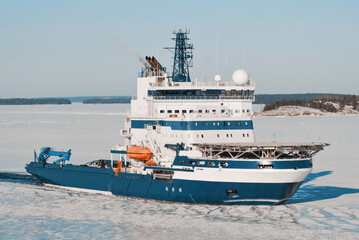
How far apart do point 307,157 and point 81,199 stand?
1294 centimetres

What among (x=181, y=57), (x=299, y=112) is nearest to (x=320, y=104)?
(x=299, y=112)

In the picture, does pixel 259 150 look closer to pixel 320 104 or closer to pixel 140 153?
pixel 140 153

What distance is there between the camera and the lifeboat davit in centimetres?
3178

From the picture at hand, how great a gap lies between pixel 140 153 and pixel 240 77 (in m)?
7.48

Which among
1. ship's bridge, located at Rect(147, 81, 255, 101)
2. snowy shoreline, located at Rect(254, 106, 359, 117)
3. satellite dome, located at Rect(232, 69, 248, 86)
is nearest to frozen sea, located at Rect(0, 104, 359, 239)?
ship's bridge, located at Rect(147, 81, 255, 101)

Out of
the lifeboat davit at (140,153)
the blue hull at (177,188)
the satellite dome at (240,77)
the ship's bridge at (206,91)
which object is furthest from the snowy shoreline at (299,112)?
the lifeboat davit at (140,153)

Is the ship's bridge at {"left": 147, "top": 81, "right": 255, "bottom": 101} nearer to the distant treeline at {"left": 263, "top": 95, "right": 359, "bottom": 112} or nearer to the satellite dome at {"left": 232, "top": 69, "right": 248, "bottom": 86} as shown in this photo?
the satellite dome at {"left": 232, "top": 69, "right": 248, "bottom": 86}

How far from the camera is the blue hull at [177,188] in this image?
27.8 m

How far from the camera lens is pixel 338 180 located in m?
35.3

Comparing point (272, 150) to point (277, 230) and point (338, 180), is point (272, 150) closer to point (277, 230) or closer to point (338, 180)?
point (277, 230)

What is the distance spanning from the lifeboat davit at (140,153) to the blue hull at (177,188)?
44.8 inches

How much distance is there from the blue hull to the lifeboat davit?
3.73 feet

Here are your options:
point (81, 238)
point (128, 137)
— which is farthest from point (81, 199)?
point (81, 238)

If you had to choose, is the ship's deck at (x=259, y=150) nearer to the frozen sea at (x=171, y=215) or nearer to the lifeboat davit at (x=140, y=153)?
the frozen sea at (x=171, y=215)
